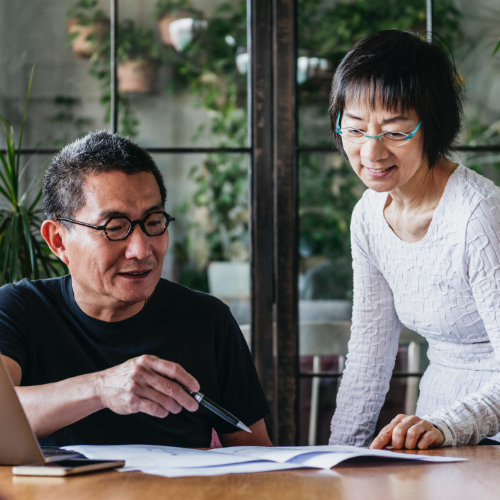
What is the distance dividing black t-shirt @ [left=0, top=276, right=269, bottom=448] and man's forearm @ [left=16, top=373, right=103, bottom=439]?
193mm

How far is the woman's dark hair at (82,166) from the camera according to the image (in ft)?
4.72

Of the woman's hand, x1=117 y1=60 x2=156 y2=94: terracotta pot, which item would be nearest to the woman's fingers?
the woman's hand

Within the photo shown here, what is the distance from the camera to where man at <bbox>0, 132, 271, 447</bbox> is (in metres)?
1.40

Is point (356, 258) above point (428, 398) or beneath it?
above

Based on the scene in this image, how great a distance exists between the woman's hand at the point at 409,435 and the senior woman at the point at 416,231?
0.69ft

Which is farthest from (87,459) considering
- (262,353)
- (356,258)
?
(262,353)

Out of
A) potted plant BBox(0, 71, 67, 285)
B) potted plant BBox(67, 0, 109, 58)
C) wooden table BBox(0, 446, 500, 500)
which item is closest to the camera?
wooden table BBox(0, 446, 500, 500)

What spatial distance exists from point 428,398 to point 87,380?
96 cm

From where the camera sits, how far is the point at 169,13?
2.79 metres

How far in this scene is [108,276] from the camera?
142 centimetres

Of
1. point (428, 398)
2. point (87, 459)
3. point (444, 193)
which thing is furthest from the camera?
point (428, 398)

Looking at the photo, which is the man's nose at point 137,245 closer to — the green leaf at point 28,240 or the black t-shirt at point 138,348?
the black t-shirt at point 138,348

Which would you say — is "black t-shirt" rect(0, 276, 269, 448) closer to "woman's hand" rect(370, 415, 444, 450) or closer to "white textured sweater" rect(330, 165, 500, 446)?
"white textured sweater" rect(330, 165, 500, 446)

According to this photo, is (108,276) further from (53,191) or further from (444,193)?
(444,193)
